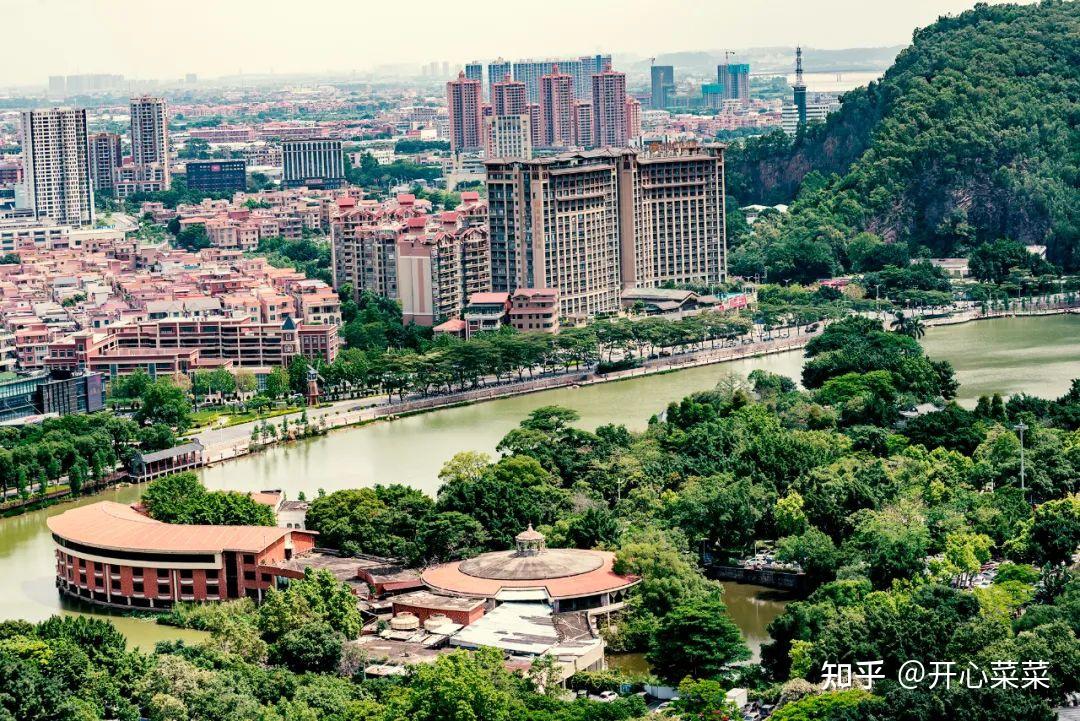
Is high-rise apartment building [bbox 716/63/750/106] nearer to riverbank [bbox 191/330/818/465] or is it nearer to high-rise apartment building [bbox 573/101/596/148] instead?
high-rise apartment building [bbox 573/101/596/148]

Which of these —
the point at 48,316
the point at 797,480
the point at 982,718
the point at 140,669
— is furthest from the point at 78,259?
the point at 982,718

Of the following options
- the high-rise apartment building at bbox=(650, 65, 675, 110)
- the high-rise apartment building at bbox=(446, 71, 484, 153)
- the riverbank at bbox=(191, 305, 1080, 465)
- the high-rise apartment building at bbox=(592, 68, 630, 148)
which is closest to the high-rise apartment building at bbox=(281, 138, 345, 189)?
the high-rise apartment building at bbox=(446, 71, 484, 153)

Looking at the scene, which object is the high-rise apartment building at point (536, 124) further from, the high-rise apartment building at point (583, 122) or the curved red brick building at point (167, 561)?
the curved red brick building at point (167, 561)

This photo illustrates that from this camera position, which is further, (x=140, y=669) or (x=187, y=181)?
(x=187, y=181)

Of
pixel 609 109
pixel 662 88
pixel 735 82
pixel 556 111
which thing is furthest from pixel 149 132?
pixel 735 82

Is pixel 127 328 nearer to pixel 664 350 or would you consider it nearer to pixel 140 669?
pixel 664 350

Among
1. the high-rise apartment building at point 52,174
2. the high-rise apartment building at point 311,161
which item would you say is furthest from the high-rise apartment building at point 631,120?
the high-rise apartment building at point 52,174
